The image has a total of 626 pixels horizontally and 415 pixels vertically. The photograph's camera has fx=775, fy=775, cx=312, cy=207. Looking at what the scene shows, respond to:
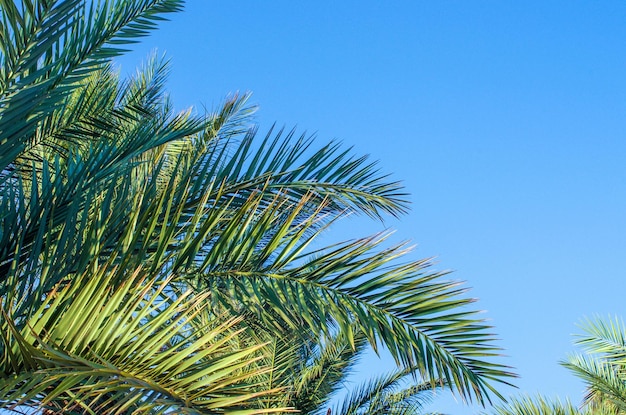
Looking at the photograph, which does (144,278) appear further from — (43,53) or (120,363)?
(43,53)

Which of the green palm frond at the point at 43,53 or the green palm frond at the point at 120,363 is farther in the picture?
the green palm frond at the point at 43,53

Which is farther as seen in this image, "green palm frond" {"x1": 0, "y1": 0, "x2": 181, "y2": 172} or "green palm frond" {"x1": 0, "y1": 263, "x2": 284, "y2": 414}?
"green palm frond" {"x1": 0, "y1": 0, "x2": 181, "y2": 172}

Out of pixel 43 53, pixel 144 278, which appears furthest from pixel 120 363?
pixel 43 53

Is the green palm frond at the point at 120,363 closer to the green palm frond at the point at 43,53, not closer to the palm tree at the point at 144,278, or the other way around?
the palm tree at the point at 144,278

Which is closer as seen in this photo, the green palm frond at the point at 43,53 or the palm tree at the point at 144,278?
the palm tree at the point at 144,278

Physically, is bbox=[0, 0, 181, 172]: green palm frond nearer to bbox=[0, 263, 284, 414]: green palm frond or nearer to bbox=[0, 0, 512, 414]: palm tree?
bbox=[0, 0, 512, 414]: palm tree

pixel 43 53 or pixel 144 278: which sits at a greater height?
pixel 43 53

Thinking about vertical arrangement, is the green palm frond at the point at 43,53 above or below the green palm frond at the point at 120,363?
above

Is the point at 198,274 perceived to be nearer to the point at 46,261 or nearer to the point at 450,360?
the point at 46,261

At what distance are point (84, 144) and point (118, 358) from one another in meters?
4.55

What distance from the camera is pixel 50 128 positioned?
5.69 meters

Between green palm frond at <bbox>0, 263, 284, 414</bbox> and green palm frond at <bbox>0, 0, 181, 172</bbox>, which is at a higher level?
green palm frond at <bbox>0, 0, 181, 172</bbox>

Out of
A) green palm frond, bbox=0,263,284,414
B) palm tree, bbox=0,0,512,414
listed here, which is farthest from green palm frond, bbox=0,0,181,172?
green palm frond, bbox=0,263,284,414

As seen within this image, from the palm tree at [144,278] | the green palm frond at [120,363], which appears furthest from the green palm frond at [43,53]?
the green palm frond at [120,363]
